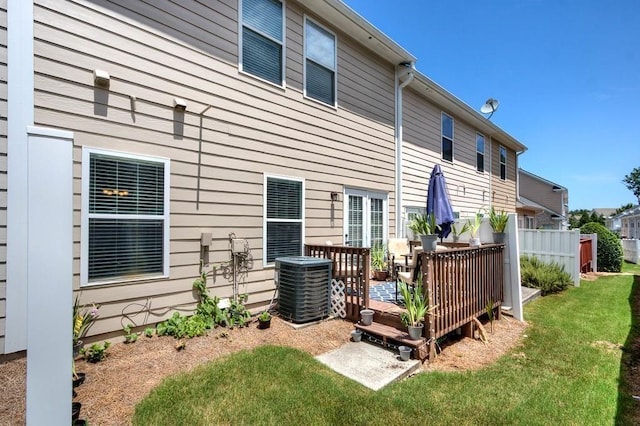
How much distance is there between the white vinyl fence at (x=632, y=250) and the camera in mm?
17047

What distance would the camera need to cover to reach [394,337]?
4277 millimetres

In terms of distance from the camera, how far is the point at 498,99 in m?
13.8

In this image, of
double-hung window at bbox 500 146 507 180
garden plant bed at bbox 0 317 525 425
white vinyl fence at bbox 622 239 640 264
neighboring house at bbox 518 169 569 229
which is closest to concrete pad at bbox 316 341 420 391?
garden plant bed at bbox 0 317 525 425

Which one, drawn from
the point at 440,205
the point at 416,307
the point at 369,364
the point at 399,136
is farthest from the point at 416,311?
the point at 399,136

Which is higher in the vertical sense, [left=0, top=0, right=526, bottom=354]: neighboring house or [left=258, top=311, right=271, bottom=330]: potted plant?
[left=0, top=0, right=526, bottom=354]: neighboring house

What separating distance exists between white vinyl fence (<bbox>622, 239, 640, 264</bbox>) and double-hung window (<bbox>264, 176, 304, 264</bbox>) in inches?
756

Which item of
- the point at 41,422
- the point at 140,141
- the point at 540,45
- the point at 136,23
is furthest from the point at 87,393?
the point at 540,45

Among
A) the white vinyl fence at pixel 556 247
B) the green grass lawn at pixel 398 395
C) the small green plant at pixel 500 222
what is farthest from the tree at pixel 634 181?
the green grass lawn at pixel 398 395

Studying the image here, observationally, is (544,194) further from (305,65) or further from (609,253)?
(305,65)

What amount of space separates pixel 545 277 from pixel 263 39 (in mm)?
8788

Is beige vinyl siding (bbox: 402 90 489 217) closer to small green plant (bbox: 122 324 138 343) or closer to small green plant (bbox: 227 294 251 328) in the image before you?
small green plant (bbox: 227 294 251 328)

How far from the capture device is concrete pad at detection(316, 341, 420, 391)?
11.8 feet

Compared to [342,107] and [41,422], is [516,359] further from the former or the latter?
[342,107]

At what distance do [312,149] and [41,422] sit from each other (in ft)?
18.2
